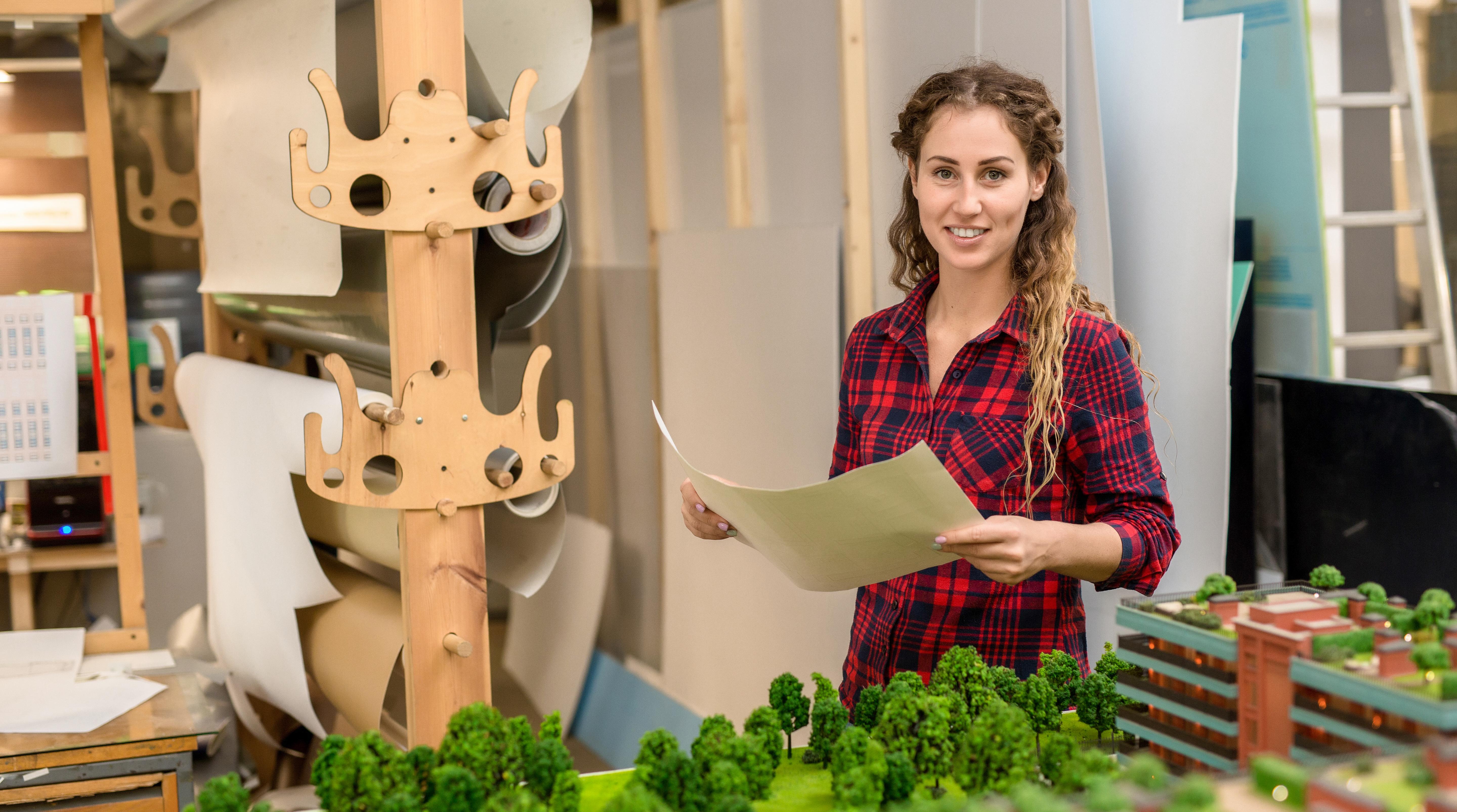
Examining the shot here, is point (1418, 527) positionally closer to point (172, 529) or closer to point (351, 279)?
point (351, 279)

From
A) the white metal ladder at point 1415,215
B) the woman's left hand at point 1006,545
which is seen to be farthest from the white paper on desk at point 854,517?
the white metal ladder at point 1415,215

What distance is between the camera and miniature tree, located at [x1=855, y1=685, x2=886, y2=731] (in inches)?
44.6

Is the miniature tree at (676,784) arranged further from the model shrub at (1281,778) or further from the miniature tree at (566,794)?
the model shrub at (1281,778)

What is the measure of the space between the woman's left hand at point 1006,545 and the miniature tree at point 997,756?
0.75 ft

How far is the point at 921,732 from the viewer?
100cm

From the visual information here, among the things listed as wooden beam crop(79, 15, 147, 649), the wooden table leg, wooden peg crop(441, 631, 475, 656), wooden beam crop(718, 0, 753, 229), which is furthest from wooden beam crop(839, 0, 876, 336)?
the wooden table leg

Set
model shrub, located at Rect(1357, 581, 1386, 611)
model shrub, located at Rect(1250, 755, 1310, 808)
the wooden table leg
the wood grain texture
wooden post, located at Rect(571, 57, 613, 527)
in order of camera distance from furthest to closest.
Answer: wooden post, located at Rect(571, 57, 613, 527), the wooden table leg, the wood grain texture, model shrub, located at Rect(1357, 581, 1386, 611), model shrub, located at Rect(1250, 755, 1310, 808)

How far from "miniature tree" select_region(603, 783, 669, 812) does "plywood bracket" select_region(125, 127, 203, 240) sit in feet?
9.09

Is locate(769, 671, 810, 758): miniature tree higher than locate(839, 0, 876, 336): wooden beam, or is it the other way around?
locate(839, 0, 876, 336): wooden beam

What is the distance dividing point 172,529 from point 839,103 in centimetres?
278

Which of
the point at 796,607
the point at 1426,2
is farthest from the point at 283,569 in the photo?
the point at 1426,2

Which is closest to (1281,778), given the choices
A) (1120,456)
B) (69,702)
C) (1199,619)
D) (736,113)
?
(1199,619)

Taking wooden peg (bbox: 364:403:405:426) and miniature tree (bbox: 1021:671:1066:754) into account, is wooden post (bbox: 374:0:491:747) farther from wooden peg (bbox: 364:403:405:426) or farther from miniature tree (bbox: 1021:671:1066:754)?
miniature tree (bbox: 1021:671:1066:754)

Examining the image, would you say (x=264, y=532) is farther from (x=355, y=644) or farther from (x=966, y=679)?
(x=966, y=679)
